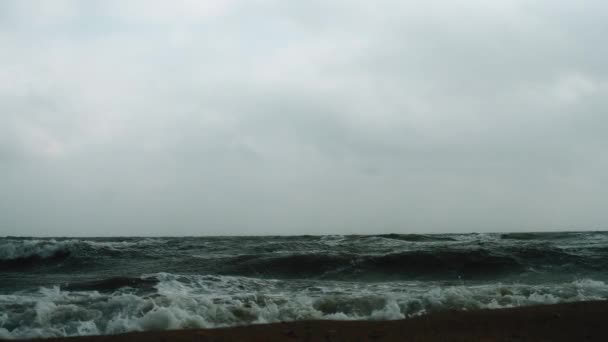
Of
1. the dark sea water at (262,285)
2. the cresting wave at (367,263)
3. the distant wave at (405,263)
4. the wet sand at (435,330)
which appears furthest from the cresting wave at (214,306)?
the cresting wave at (367,263)

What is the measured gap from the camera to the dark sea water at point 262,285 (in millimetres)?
6879

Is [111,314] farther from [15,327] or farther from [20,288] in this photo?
[20,288]

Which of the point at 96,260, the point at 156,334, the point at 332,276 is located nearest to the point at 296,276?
the point at 332,276

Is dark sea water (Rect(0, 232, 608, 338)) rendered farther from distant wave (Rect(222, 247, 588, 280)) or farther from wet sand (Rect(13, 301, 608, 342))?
wet sand (Rect(13, 301, 608, 342))

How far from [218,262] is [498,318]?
405 inches

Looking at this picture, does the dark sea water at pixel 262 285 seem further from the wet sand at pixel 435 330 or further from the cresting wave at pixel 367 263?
the wet sand at pixel 435 330

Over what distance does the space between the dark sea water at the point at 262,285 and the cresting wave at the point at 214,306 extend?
18 millimetres

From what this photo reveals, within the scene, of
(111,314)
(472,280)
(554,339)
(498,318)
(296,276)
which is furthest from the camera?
(296,276)

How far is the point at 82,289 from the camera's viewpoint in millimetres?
9664

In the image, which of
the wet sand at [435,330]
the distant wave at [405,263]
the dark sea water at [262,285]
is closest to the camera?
the wet sand at [435,330]

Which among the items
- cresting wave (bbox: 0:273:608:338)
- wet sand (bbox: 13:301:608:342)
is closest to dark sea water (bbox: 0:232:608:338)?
cresting wave (bbox: 0:273:608:338)

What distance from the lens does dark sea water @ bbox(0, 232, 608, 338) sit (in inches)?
271

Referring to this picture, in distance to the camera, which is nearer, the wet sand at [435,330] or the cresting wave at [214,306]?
the wet sand at [435,330]

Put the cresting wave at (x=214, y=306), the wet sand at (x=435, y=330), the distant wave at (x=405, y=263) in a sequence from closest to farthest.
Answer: the wet sand at (x=435, y=330) < the cresting wave at (x=214, y=306) < the distant wave at (x=405, y=263)
